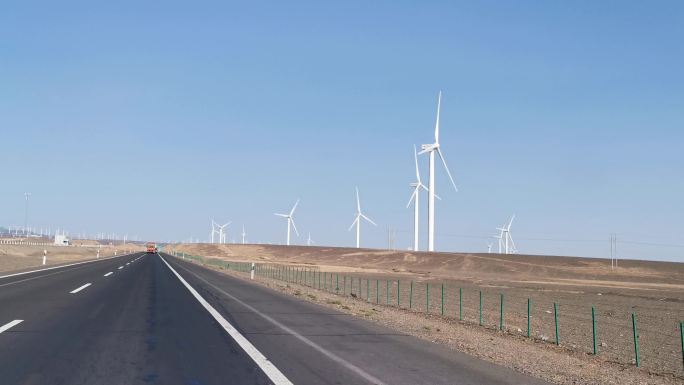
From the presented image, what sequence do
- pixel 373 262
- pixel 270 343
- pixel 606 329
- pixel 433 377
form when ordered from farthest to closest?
pixel 373 262
pixel 606 329
pixel 270 343
pixel 433 377

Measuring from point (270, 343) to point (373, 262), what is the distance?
96.5 m

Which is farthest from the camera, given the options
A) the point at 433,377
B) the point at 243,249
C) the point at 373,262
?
the point at 243,249

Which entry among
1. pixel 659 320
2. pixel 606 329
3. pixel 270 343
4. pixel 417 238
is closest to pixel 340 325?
pixel 270 343

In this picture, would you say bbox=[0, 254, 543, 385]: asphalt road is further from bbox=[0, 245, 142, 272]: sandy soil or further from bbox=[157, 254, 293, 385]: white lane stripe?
bbox=[0, 245, 142, 272]: sandy soil

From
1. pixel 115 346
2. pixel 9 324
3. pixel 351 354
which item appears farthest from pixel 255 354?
pixel 9 324

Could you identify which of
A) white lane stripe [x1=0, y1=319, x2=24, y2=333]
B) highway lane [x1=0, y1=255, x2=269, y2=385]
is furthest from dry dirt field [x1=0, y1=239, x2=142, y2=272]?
white lane stripe [x1=0, y1=319, x2=24, y2=333]

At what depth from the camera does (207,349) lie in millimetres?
11516

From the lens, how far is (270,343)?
41.3 feet

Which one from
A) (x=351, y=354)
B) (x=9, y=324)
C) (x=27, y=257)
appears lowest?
(x=351, y=354)

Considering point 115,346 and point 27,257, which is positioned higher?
point 27,257

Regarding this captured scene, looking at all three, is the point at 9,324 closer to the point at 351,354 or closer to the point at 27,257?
the point at 351,354

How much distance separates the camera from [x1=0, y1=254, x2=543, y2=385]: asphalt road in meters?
9.21

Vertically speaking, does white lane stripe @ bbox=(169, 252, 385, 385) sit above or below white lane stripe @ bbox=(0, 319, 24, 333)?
below

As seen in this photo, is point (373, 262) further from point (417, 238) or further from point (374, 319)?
point (374, 319)
